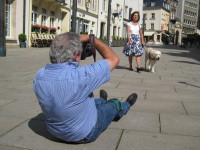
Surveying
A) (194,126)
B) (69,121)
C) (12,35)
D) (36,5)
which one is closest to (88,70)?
(69,121)

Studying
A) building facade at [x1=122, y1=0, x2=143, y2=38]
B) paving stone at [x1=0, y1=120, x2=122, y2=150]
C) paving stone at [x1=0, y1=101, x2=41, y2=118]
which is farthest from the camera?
building facade at [x1=122, y1=0, x2=143, y2=38]

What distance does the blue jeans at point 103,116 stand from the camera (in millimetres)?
2739

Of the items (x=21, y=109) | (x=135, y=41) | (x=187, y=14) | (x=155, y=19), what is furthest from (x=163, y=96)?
(x=187, y=14)

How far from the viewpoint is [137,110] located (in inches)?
161

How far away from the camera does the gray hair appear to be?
235 centimetres

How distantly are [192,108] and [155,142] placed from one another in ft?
5.54

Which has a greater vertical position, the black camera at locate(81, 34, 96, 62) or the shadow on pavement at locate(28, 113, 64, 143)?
the black camera at locate(81, 34, 96, 62)

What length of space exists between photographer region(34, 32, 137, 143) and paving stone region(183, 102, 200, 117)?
6.33 feet

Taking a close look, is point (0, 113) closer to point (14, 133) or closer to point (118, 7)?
point (14, 133)

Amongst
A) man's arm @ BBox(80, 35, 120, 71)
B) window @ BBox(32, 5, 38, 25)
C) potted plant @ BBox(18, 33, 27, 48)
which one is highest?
window @ BBox(32, 5, 38, 25)

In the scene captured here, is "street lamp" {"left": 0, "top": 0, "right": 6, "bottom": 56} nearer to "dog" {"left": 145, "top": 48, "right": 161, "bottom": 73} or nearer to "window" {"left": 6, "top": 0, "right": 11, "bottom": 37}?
"dog" {"left": 145, "top": 48, "right": 161, "bottom": 73}

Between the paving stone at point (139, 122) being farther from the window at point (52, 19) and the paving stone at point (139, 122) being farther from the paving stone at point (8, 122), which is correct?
the window at point (52, 19)

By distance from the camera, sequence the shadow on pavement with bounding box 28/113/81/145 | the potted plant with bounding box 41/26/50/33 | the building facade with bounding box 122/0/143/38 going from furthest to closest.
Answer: the building facade with bounding box 122/0/143/38
the potted plant with bounding box 41/26/50/33
the shadow on pavement with bounding box 28/113/81/145

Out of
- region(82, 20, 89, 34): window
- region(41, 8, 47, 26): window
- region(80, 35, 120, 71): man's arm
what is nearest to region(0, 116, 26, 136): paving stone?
region(80, 35, 120, 71): man's arm
